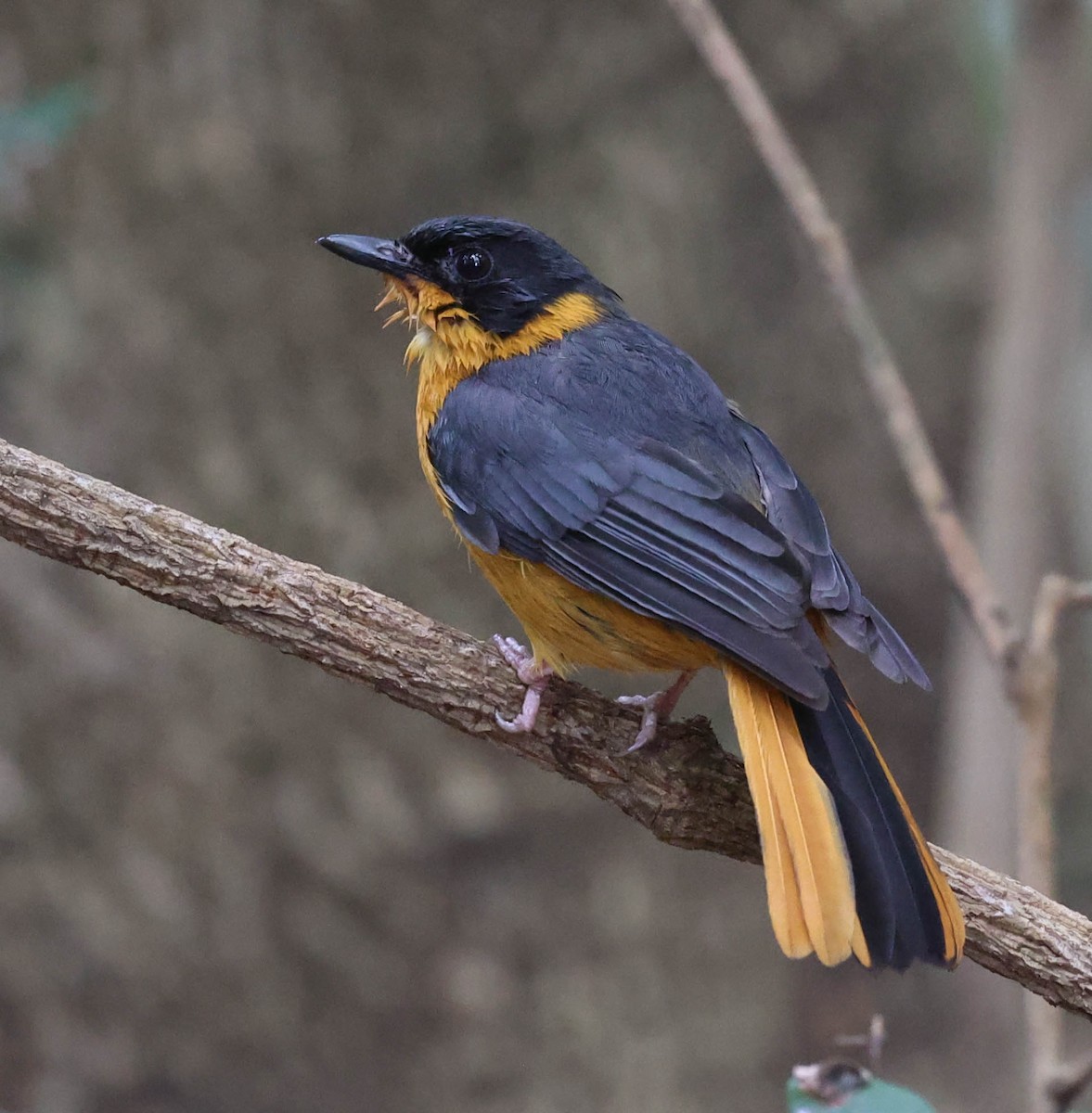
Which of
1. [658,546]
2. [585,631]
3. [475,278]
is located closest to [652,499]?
[658,546]

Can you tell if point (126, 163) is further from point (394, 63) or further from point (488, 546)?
point (488, 546)

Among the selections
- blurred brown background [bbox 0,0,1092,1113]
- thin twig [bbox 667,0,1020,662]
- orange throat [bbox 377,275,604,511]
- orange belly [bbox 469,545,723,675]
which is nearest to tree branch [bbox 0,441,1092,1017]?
orange belly [bbox 469,545,723,675]

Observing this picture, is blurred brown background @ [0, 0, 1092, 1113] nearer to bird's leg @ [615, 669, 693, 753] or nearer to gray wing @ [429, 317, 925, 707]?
gray wing @ [429, 317, 925, 707]

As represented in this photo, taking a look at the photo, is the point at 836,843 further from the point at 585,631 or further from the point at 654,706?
the point at 585,631

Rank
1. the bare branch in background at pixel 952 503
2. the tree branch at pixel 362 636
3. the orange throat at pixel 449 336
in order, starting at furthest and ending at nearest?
the orange throat at pixel 449 336
the bare branch in background at pixel 952 503
the tree branch at pixel 362 636

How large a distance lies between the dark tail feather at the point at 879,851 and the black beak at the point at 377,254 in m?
1.42

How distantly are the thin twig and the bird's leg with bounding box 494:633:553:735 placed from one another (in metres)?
1.10

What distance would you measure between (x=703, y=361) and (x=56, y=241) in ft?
7.51

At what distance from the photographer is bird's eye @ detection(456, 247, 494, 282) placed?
3.31 meters

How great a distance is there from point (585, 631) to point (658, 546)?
0.23 metres

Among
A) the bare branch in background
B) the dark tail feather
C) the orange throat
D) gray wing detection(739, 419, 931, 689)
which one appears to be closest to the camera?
the dark tail feather

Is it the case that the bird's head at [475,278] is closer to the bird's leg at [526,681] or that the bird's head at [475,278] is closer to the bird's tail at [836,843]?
the bird's leg at [526,681]

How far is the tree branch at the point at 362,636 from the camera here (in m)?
2.59

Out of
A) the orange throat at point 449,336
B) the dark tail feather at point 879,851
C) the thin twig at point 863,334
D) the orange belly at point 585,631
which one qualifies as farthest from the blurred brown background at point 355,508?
the dark tail feather at point 879,851
